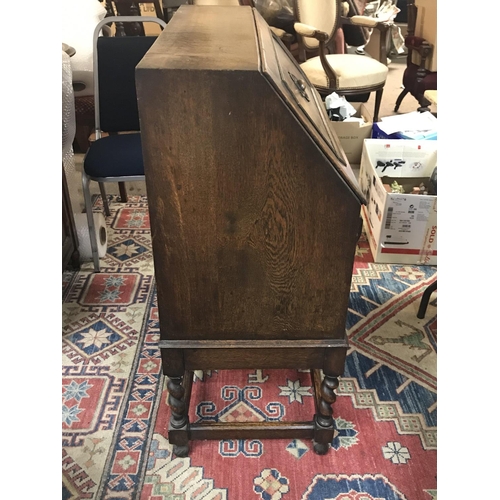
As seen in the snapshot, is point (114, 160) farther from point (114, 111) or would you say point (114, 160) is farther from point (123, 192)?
point (123, 192)

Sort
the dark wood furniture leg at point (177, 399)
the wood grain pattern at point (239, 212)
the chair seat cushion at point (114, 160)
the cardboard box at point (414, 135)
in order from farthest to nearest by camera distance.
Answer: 1. the cardboard box at point (414, 135)
2. the chair seat cushion at point (114, 160)
3. the dark wood furniture leg at point (177, 399)
4. the wood grain pattern at point (239, 212)

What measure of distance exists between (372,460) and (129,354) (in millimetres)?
965

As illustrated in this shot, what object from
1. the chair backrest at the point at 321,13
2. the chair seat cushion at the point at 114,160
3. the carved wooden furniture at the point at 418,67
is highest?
the chair backrest at the point at 321,13

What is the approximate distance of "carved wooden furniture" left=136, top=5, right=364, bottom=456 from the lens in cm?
95

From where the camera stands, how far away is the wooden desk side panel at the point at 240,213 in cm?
95

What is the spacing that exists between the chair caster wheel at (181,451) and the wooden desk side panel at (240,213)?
1.41ft

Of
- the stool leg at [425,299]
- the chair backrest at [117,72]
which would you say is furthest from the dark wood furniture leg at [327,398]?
the chair backrest at [117,72]

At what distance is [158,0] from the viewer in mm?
4453

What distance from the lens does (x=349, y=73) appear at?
3129 mm

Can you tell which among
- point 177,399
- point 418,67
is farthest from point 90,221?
point 418,67

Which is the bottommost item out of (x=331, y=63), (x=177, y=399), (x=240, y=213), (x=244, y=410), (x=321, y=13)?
(x=244, y=410)

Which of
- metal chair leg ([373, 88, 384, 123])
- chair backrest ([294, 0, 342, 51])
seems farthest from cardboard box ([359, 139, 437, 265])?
chair backrest ([294, 0, 342, 51])

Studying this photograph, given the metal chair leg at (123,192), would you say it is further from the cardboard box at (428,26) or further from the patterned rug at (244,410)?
the cardboard box at (428,26)

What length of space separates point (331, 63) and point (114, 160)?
1848 mm
